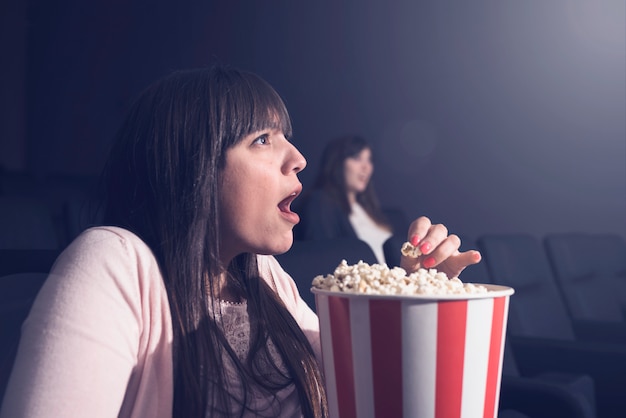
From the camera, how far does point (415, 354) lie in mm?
650

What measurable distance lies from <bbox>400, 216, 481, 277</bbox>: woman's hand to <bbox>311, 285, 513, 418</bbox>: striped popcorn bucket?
166mm

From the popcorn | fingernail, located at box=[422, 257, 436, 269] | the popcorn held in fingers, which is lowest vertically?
fingernail, located at box=[422, 257, 436, 269]

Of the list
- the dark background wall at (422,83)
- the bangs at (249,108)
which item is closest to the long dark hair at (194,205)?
the bangs at (249,108)

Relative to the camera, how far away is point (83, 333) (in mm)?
646

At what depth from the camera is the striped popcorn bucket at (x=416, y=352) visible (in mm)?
645

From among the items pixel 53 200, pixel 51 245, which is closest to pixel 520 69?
pixel 53 200

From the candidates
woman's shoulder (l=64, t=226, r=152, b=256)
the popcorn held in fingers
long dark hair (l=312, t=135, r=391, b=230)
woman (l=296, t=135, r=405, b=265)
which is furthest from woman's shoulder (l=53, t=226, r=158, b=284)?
long dark hair (l=312, t=135, r=391, b=230)

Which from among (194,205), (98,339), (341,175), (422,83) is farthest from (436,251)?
(422,83)

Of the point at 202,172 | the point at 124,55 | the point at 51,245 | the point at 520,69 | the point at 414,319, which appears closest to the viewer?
the point at 414,319

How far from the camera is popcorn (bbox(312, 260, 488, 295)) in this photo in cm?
65

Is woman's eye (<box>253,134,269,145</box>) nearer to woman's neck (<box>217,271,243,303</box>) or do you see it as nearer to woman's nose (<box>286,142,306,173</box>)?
woman's nose (<box>286,142,306,173</box>)

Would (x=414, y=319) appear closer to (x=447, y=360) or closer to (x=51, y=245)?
(x=447, y=360)

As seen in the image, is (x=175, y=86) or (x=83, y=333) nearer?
(x=83, y=333)

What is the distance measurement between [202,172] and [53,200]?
Result: 2405mm
